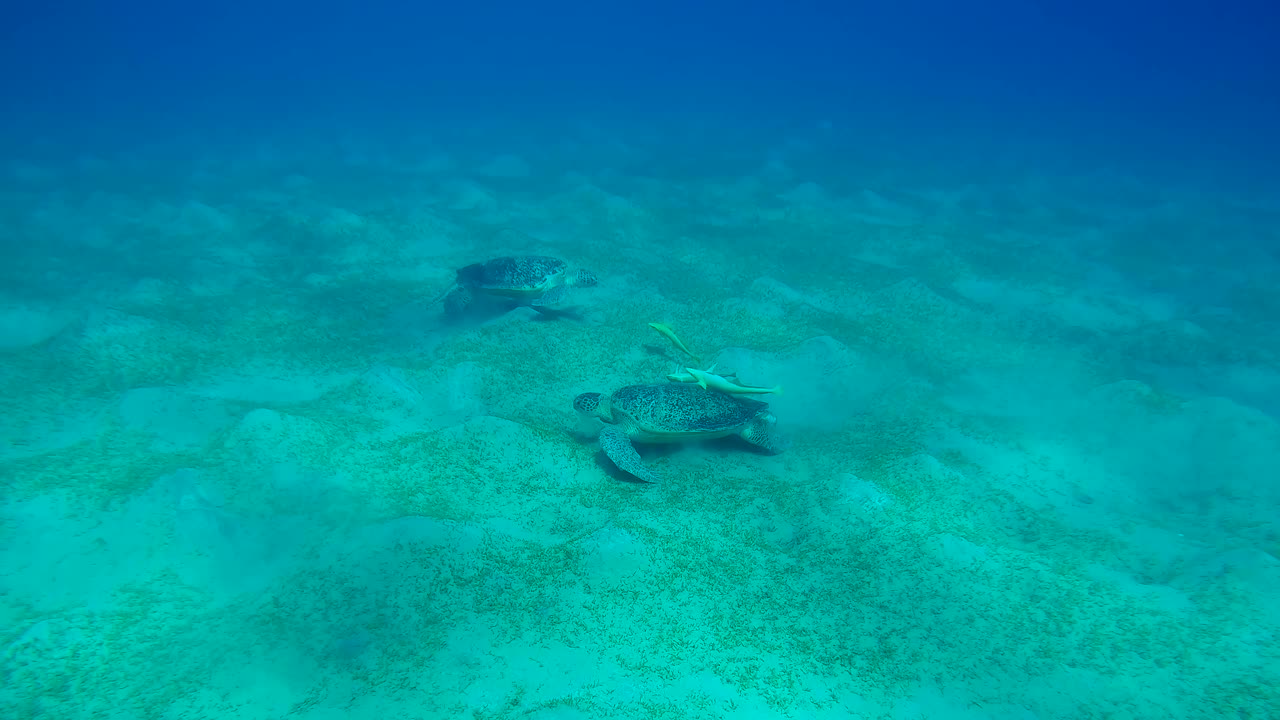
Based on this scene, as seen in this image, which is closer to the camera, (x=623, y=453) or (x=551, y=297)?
(x=623, y=453)

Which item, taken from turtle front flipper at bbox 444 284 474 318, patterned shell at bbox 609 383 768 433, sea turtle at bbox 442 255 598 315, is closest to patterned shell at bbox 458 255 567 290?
sea turtle at bbox 442 255 598 315

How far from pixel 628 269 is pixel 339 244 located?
5.81 meters

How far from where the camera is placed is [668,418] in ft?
17.7

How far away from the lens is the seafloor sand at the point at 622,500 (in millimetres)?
3465

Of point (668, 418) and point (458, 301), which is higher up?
point (458, 301)

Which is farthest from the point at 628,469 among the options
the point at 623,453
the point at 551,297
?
the point at 551,297

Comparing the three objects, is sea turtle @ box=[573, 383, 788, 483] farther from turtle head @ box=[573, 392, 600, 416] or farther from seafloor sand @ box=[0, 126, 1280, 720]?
seafloor sand @ box=[0, 126, 1280, 720]

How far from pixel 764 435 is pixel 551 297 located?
4.09 meters

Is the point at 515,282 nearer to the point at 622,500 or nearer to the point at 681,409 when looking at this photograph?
the point at 681,409

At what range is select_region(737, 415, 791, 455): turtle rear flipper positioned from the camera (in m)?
5.64

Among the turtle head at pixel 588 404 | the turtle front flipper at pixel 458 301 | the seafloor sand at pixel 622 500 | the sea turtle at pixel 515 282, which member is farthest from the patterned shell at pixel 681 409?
the turtle front flipper at pixel 458 301

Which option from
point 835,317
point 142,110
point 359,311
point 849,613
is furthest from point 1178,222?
point 142,110

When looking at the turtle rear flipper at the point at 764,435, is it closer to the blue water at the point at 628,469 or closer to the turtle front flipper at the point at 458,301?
the blue water at the point at 628,469

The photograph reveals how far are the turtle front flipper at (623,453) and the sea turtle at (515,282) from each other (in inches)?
136
